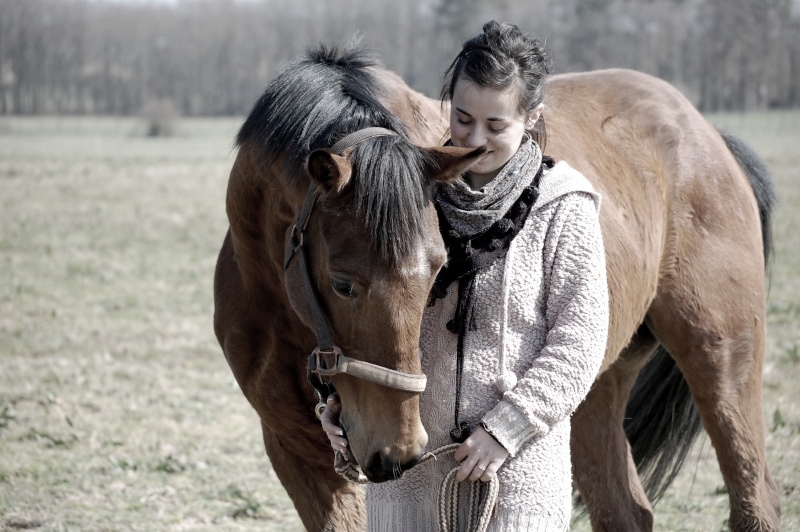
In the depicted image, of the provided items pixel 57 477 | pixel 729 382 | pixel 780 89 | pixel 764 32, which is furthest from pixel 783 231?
pixel 764 32

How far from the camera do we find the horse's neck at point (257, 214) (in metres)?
2.24

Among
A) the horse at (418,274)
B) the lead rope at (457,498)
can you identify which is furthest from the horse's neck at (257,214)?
the lead rope at (457,498)

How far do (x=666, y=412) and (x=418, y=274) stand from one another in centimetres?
235

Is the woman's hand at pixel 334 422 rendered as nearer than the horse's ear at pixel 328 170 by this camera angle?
No

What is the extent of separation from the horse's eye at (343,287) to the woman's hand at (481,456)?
42 cm

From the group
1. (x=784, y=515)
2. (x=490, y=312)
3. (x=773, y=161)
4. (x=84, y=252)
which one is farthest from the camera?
(x=773, y=161)

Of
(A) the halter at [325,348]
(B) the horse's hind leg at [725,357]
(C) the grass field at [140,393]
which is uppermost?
(A) the halter at [325,348]

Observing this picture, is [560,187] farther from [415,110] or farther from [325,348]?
[415,110]

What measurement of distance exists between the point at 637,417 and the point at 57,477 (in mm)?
2873

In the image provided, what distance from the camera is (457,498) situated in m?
1.95

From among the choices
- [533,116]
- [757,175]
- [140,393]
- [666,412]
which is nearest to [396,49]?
[140,393]

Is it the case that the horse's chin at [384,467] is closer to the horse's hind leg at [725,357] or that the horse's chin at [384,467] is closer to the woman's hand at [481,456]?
the woman's hand at [481,456]

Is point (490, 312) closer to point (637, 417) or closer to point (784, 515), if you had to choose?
point (637, 417)

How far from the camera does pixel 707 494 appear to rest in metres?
4.11
